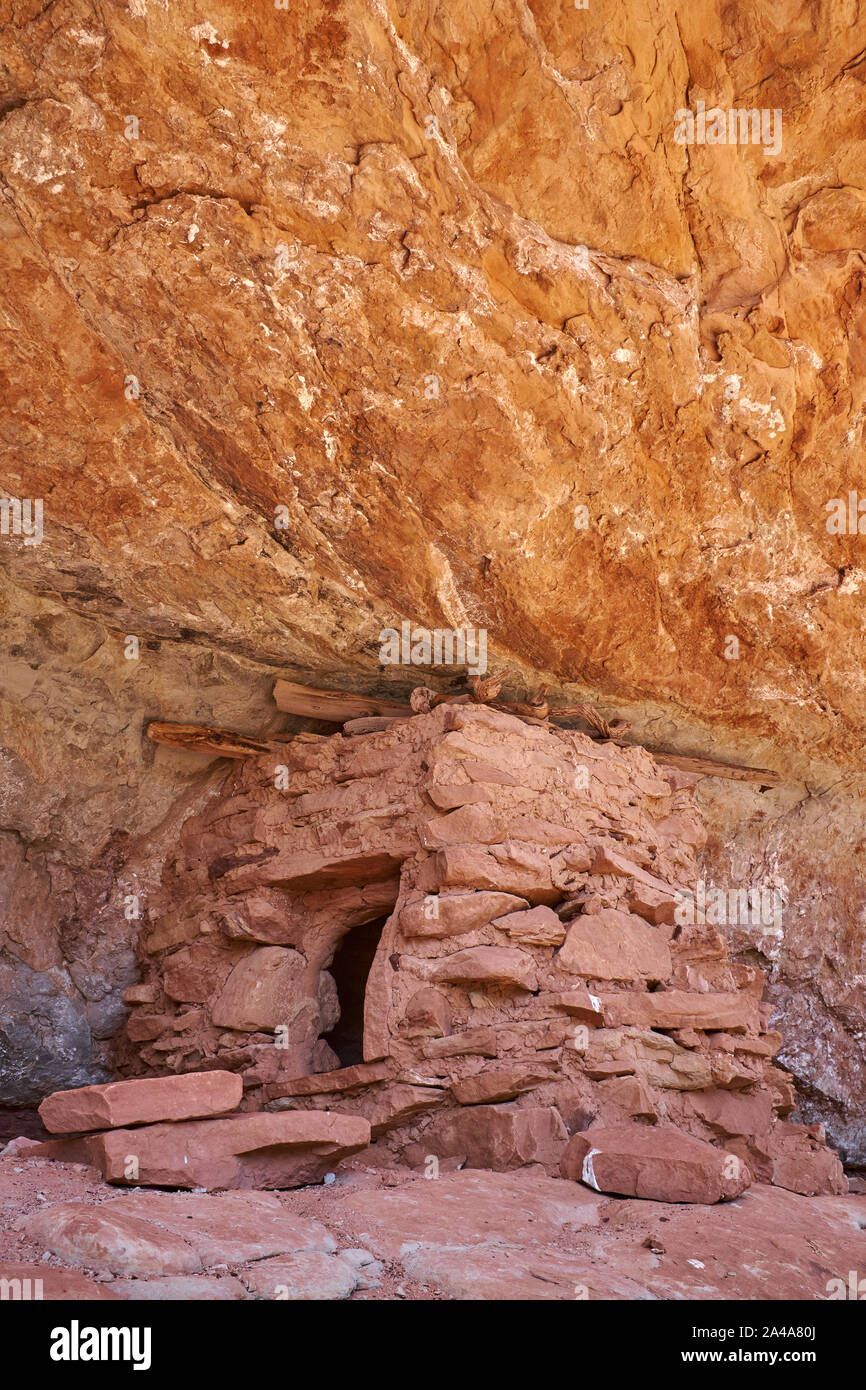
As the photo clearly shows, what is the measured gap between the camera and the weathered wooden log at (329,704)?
6406 mm

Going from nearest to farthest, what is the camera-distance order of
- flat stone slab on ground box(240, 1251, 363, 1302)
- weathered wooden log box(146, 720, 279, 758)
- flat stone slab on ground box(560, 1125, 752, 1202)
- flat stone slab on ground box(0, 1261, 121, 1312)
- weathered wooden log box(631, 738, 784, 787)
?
flat stone slab on ground box(0, 1261, 121, 1312) < flat stone slab on ground box(240, 1251, 363, 1302) < flat stone slab on ground box(560, 1125, 752, 1202) < weathered wooden log box(146, 720, 279, 758) < weathered wooden log box(631, 738, 784, 787)

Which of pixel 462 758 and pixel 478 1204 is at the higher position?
pixel 462 758

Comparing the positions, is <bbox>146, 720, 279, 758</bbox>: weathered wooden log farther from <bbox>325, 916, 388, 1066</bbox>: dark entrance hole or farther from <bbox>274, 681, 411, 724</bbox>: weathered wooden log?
<bbox>325, 916, 388, 1066</bbox>: dark entrance hole

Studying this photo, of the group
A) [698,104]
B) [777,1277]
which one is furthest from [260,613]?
[777,1277]

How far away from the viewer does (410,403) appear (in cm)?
509

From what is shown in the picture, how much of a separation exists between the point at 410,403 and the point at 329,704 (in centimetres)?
203

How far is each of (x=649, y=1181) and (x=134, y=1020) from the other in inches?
130

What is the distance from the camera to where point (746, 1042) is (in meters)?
5.27

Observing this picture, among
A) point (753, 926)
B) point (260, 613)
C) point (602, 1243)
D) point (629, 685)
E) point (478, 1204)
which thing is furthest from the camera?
point (753, 926)

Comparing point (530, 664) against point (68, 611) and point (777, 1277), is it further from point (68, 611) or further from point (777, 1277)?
point (777, 1277)

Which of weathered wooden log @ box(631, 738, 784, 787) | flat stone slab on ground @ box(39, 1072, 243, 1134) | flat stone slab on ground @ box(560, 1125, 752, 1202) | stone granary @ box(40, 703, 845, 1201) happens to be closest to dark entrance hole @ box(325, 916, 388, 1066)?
stone granary @ box(40, 703, 845, 1201)

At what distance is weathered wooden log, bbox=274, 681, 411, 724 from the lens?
21.0 feet

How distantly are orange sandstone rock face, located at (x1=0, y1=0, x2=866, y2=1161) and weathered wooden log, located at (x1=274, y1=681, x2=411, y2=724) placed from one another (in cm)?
14

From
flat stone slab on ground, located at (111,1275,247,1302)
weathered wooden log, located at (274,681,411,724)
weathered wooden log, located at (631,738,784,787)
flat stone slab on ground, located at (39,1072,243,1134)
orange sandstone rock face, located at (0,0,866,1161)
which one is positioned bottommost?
flat stone slab on ground, located at (111,1275,247,1302)
